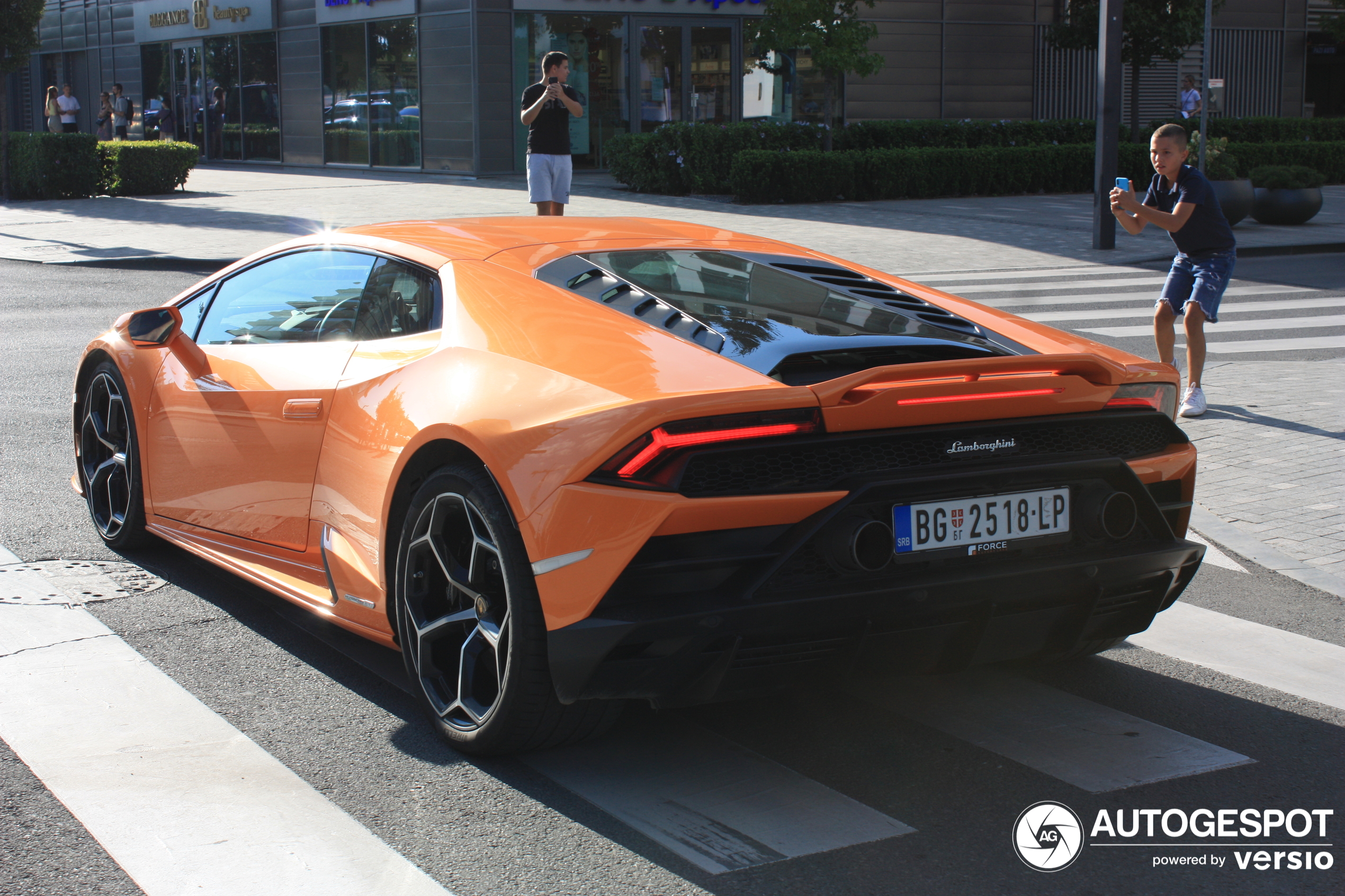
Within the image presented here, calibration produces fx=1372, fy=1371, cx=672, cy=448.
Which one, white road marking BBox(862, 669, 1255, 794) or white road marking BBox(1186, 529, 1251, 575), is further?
white road marking BBox(1186, 529, 1251, 575)

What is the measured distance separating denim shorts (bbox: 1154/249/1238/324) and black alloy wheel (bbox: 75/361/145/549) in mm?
5788

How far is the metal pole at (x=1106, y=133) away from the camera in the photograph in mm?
16516

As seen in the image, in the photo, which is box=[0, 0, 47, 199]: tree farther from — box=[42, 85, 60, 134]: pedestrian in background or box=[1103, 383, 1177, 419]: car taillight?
box=[1103, 383, 1177, 419]: car taillight

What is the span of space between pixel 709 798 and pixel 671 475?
0.79m

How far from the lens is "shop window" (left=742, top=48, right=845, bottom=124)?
31234mm

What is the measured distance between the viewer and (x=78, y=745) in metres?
3.46

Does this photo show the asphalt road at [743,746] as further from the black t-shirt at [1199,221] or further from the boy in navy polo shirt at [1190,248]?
the black t-shirt at [1199,221]

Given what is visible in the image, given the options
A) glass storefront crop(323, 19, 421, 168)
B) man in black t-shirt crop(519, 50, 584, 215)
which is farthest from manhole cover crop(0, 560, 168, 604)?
glass storefront crop(323, 19, 421, 168)

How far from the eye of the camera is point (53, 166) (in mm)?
23578

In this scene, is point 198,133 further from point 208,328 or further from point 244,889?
point 244,889

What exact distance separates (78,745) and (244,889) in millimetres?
970

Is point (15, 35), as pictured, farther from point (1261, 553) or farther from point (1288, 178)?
point (1261, 553)

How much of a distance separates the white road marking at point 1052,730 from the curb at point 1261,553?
50.8 inches

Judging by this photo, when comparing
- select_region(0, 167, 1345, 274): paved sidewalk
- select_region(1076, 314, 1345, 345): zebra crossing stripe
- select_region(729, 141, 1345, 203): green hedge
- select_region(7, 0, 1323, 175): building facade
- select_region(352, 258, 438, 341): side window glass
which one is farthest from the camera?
select_region(7, 0, 1323, 175): building facade
